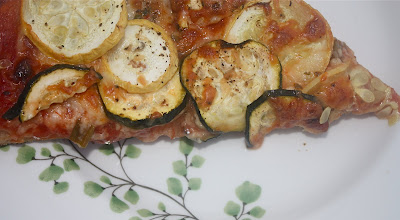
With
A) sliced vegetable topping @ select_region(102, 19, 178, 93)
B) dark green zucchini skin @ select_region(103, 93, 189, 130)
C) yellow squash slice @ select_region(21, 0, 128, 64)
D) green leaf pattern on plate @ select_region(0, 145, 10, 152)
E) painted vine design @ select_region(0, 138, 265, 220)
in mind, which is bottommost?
painted vine design @ select_region(0, 138, 265, 220)

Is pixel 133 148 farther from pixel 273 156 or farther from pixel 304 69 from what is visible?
pixel 304 69

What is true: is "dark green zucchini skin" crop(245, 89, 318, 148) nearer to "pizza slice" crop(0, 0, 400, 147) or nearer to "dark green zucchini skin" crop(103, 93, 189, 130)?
"pizza slice" crop(0, 0, 400, 147)

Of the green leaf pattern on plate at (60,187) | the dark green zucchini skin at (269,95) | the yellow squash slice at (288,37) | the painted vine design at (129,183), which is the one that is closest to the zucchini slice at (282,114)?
the dark green zucchini skin at (269,95)

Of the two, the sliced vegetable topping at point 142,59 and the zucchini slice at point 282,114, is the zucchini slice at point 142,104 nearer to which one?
the sliced vegetable topping at point 142,59

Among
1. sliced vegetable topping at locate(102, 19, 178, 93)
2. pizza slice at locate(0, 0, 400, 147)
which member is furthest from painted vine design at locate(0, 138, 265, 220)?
sliced vegetable topping at locate(102, 19, 178, 93)

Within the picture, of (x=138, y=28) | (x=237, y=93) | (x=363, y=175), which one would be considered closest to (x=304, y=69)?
(x=237, y=93)

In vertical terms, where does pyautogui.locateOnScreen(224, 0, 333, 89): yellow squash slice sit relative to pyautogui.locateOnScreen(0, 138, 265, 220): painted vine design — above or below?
above

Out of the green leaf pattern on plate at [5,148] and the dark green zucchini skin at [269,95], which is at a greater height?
the dark green zucchini skin at [269,95]
